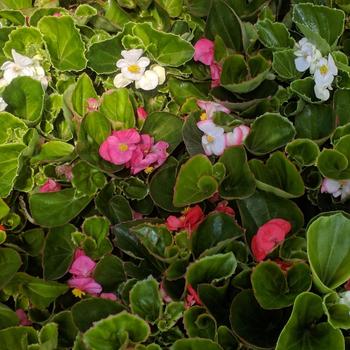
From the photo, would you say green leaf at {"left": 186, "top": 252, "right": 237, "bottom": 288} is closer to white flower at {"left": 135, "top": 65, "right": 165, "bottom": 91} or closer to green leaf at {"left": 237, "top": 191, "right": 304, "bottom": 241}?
green leaf at {"left": 237, "top": 191, "right": 304, "bottom": 241}

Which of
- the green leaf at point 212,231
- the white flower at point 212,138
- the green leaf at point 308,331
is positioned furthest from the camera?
the white flower at point 212,138

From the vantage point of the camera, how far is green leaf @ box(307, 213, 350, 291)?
30.9 inches

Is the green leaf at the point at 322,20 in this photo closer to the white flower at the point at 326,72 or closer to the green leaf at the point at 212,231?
the white flower at the point at 326,72

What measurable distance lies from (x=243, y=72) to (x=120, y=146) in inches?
9.5

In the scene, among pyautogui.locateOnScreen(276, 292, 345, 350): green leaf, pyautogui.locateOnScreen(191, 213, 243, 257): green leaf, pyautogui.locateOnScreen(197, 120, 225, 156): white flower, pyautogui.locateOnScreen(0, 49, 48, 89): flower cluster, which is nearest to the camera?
pyautogui.locateOnScreen(276, 292, 345, 350): green leaf

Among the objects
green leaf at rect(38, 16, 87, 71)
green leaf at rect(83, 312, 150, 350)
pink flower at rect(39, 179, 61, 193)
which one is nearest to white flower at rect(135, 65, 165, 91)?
green leaf at rect(38, 16, 87, 71)

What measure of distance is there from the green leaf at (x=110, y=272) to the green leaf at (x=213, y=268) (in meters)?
0.13

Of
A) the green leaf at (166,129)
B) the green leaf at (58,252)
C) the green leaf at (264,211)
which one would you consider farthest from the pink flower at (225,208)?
the green leaf at (58,252)

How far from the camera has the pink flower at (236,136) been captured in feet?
3.18

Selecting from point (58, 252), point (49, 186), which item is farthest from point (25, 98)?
point (58, 252)

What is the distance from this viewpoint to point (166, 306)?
837mm

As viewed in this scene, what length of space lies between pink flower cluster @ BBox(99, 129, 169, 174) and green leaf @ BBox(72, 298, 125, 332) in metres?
0.21

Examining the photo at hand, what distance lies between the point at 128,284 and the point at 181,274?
8cm

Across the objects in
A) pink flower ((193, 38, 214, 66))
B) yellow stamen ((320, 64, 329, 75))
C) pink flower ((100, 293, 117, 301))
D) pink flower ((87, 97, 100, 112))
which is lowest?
pink flower ((100, 293, 117, 301))
